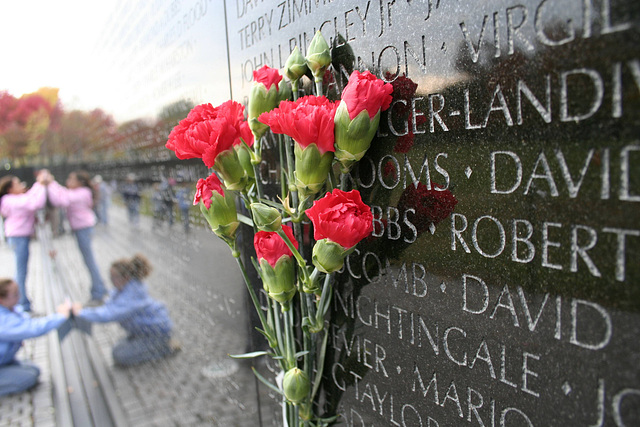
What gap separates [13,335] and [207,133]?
456cm

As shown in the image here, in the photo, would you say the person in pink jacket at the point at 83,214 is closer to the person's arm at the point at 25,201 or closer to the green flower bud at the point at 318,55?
the person's arm at the point at 25,201

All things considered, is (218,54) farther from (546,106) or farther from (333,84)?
(546,106)

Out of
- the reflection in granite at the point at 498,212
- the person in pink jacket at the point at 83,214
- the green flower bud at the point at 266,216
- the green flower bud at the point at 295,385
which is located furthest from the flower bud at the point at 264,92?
the person in pink jacket at the point at 83,214

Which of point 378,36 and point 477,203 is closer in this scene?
point 477,203

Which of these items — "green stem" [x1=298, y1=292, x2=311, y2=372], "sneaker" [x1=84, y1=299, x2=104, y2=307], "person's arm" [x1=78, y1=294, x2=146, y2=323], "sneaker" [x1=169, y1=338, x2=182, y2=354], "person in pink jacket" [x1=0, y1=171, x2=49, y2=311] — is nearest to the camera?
"green stem" [x1=298, y1=292, x2=311, y2=372]

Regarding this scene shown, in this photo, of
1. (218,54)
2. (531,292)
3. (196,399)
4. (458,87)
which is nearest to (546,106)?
(458,87)

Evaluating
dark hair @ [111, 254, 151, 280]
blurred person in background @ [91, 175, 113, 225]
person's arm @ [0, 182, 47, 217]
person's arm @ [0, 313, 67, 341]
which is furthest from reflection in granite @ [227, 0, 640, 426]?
person's arm @ [0, 182, 47, 217]

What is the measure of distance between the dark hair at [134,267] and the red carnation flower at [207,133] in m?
2.97

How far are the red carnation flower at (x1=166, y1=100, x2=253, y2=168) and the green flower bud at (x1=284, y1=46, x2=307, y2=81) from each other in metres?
0.22

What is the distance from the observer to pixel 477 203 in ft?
3.65

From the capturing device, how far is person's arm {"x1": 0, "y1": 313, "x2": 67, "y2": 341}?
4632mm

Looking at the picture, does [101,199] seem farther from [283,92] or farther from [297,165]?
[297,165]

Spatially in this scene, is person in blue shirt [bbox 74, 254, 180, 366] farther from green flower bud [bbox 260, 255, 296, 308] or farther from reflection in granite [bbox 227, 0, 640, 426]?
reflection in granite [bbox 227, 0, 640, 426]

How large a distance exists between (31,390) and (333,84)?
5091mm
